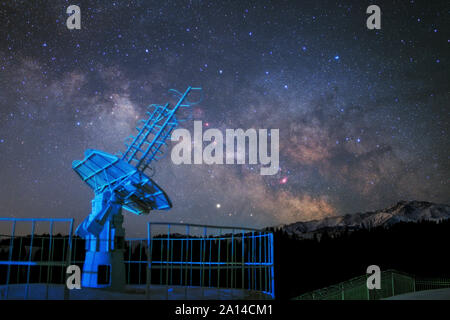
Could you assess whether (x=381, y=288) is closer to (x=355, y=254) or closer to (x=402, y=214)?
(x=355, y=254)

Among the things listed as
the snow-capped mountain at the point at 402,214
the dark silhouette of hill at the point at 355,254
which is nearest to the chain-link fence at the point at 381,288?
the dark silhouette of hill at the point at 355,254

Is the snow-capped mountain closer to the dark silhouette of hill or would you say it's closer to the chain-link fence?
the dark silhouette of hill

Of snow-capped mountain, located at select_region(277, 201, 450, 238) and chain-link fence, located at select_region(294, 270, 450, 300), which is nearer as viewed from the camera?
chain-link fence, located at select_region(294, 270, 450, 300)

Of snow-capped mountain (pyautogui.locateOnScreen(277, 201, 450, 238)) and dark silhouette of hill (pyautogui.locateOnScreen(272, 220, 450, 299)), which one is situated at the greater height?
snow-capped mountain (pyautogui.locateOnScreen(277, 201, 450, 238))

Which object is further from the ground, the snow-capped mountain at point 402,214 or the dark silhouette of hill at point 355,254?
the snow-capped mountain at point 402,214

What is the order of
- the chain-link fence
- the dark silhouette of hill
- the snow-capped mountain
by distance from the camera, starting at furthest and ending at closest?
the snow-capped mountain < the dark silhouette of hill < the chain-link fence

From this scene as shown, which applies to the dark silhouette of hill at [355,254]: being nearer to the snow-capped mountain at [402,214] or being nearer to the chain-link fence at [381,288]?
the chain-link fence at [381,288]

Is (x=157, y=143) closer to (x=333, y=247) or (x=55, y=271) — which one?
(x=55, y=271)

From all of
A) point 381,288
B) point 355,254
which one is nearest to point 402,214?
point 355,254

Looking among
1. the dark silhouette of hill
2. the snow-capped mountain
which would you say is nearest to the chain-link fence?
the dark silhouette of hill
